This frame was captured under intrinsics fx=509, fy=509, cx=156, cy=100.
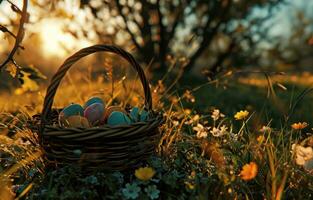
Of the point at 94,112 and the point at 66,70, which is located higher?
the point at 66,70

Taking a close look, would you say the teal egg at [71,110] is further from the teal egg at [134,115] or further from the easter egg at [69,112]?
the teal egg at [134,115]

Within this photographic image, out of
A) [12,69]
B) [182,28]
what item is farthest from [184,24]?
[12,69]

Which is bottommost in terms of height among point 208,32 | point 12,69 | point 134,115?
point 208,32

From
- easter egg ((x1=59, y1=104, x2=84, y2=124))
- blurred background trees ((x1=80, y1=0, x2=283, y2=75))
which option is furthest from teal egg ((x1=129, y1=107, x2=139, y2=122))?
blurred background trees ((x1=80, y1=0, x2=283, y2=75))

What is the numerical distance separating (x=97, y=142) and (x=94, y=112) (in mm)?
405

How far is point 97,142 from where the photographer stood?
2.04m

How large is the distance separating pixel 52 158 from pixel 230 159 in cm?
84

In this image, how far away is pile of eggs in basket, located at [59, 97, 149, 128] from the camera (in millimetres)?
2297

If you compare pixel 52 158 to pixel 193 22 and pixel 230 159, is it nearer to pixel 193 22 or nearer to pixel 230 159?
pixel 230 159

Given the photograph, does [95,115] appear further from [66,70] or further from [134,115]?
[66,70]

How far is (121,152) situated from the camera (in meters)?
2.09

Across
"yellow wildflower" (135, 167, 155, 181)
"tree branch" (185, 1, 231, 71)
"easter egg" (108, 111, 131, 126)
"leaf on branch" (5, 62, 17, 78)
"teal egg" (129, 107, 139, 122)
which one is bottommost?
"tree branch" (185, 1, 231, 71)

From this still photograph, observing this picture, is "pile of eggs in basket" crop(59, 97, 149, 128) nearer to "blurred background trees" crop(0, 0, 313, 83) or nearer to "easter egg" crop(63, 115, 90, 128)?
"easter egg" crop(63, 115, 90, 128)

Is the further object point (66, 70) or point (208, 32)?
point (208, 32)
